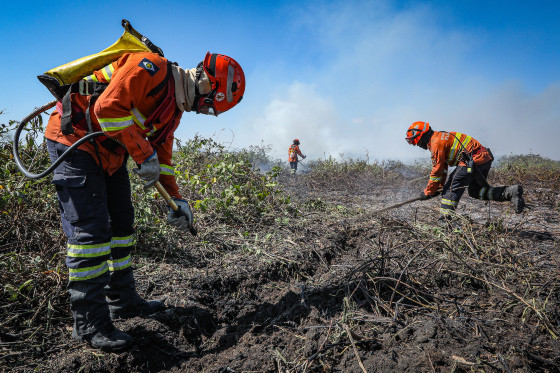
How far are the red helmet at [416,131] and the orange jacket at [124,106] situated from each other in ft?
15.6

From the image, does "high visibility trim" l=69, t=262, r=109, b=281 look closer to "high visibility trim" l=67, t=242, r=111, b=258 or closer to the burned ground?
"high visibility trim" l=67, t=242, r=111, b=258

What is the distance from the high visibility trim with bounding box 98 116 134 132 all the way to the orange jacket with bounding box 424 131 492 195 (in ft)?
16.0

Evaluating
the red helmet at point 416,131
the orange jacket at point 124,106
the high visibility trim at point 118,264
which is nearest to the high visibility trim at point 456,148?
the red helmet at point 416,131

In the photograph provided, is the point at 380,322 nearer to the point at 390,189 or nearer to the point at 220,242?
the point at 220,242

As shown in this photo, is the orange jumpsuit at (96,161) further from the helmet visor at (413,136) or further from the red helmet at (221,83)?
the helmet visor at (413,136)

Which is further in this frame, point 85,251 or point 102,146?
point 102,146

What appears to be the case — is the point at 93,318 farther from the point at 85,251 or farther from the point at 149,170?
the point at 149,170

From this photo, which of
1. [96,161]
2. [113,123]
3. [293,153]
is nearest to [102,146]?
[96,161]

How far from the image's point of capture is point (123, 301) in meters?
2.28

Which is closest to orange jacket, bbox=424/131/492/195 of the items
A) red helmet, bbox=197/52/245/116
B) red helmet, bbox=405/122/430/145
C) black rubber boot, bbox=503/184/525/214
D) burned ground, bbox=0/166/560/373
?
red helmet, bbox=405/122/430/145

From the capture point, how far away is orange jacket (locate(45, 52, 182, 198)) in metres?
1.80

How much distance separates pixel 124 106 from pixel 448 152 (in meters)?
5.09

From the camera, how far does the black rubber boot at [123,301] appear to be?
2279 millimetres

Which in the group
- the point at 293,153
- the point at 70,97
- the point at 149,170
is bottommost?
the point at 149,170
